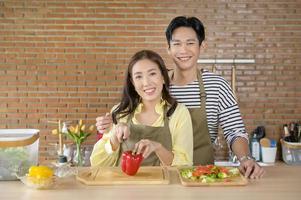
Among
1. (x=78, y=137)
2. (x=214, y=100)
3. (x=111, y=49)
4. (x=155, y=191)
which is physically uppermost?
(x=111, y=49)

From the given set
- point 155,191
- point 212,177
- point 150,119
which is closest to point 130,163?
point 155,191

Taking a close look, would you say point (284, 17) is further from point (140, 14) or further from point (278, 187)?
point (278, 187)

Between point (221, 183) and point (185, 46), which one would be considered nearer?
point (221, 183)

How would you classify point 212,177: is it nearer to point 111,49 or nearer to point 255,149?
point 255,149

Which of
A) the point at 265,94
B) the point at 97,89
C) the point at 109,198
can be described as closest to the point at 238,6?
the point at 265,94

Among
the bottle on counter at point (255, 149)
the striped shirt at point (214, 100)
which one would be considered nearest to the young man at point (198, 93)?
the striped shirt at point (214, 100)

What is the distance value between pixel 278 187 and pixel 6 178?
1.00 meters

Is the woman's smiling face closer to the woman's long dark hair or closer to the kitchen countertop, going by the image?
the woman's long dark hair

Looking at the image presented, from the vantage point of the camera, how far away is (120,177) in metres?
1.46

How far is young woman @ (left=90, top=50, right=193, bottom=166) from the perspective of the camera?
5.71 feet

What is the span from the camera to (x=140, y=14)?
396cm

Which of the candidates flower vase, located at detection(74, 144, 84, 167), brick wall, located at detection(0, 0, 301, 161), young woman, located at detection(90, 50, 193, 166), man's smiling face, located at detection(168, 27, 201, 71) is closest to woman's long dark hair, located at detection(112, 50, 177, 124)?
young woman, located at detection(90, 50, 193, 166)

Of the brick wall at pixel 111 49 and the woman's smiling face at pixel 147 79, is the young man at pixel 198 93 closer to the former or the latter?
the woman's smiling face at pixel 147 79

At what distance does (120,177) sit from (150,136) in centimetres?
40
